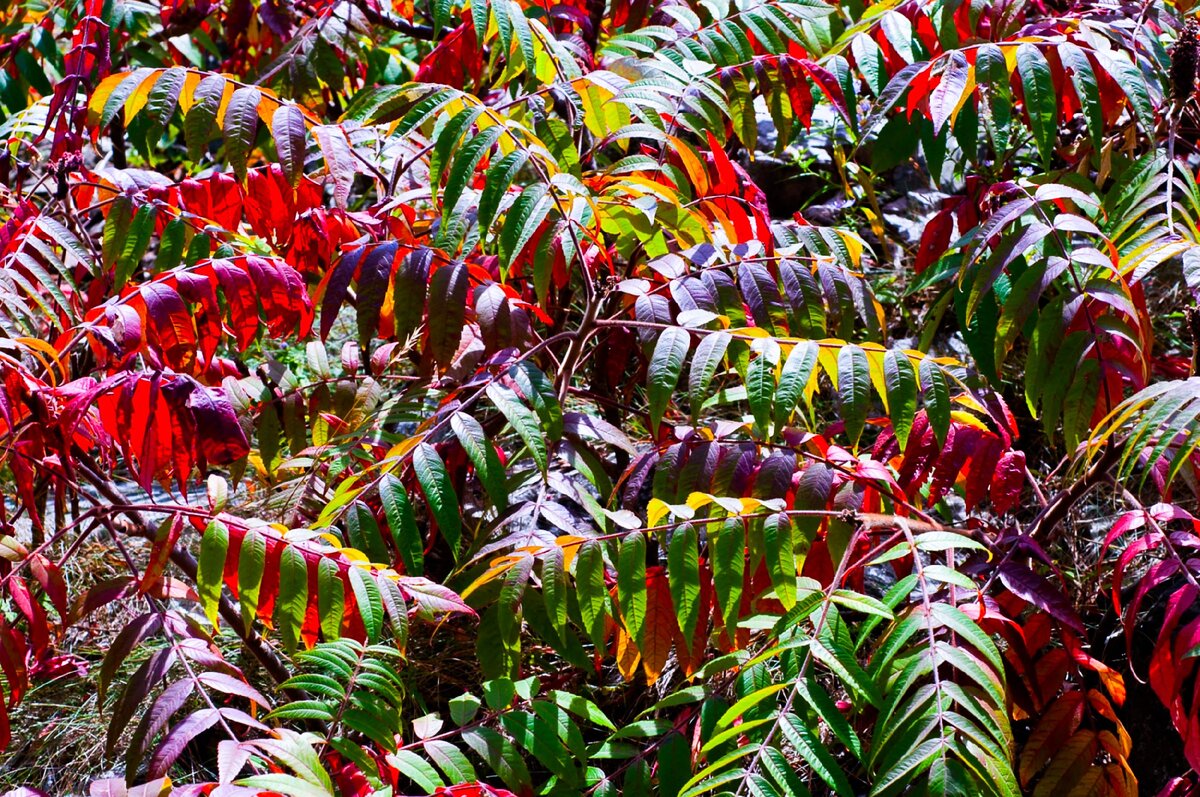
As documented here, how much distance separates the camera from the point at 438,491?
1.83 metres

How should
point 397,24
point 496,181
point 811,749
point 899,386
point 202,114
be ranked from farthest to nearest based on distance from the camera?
1. point 397,24
2. point 202,114
3. point 496,181
4. point 899,386
5. point 811,749

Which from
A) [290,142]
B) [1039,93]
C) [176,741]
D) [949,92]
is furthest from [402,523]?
[1039,93]

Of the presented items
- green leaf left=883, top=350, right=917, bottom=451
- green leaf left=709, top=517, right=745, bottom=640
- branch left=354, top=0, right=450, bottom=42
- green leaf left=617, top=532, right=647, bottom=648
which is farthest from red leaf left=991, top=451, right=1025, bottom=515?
branch left=354, top=0, right=450, bottom=42

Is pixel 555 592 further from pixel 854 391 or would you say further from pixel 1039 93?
pixel 1039 93

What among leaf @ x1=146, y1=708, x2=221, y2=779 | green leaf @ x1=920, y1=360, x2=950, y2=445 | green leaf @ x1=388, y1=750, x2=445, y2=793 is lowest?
green leaf @ x1=388, y1=750, x2=445, y2=793

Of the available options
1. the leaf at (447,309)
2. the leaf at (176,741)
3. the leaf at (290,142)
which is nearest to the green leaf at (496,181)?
the leaf at (447,309)

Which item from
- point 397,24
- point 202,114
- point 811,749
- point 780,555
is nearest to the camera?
point 811,749

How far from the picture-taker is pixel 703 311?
1.88m

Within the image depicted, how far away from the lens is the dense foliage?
64.9 inches

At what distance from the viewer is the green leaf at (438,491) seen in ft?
5.98

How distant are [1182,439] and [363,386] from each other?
162 centimetres

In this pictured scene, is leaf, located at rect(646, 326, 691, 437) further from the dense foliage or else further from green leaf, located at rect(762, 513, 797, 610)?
green leaf, located at rect(762, 513, 797, 610)

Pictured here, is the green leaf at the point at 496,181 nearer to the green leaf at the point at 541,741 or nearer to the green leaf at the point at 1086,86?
the green leaf at the point at 541,741

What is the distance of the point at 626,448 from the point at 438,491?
0.45 metres
